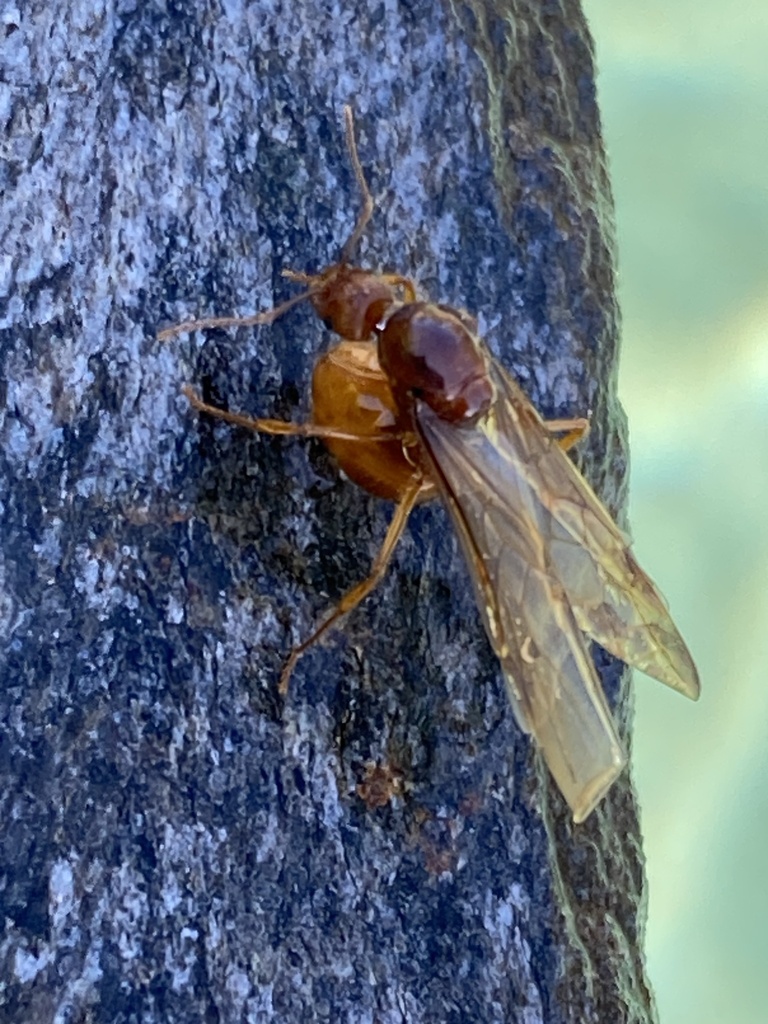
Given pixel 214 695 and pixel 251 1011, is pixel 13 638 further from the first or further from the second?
pixel 251 1011

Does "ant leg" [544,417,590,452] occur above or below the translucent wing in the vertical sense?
above

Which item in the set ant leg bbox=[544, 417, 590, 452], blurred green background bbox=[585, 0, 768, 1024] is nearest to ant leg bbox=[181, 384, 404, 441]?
ant leg bbox=[544, 417, 590, 452]

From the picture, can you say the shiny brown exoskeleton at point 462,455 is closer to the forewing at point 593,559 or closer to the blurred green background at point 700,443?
the forewing at point 593,559

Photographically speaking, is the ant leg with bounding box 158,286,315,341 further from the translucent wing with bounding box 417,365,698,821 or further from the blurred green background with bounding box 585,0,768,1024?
the blurred green background with bounding box 585,0,768,1024

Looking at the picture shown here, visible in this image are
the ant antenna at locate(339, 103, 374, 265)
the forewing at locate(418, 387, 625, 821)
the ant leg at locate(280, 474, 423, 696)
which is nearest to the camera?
the forewing at locate(418, 387, 625, 821)

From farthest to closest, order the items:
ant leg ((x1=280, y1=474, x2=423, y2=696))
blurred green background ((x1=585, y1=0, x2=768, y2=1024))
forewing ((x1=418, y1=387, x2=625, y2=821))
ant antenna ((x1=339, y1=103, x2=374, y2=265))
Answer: blurred green background ((x1=585, y1=0, x2=768, y2=1024))
ant antenna ((x1=339, y1=103, x2=374, y2=265))
ant leg ((x1=280, y1=474, x2=423, y2=696))
forewing ((x1=418, y1=387, x2=625, y2=821))

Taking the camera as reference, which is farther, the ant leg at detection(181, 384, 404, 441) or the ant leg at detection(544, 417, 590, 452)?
the ant leg at detection(544, 417, 590, 452)

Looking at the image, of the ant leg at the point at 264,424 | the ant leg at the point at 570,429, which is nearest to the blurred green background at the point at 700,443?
the ant leg at the point at 570,429
